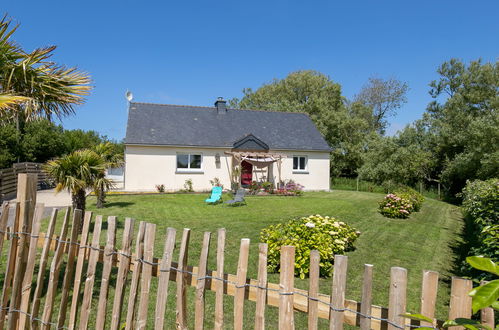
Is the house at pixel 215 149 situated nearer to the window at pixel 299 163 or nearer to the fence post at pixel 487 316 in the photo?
the window at pixel 299 163

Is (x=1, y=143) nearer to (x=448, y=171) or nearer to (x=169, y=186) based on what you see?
(x=169, y=186)

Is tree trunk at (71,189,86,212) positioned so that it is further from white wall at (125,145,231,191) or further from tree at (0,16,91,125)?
white wall at (125,145,231,191)

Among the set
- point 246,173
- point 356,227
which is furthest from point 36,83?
point 246,173

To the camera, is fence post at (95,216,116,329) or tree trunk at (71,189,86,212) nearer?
Answer: fence post at (95,216,116,329)

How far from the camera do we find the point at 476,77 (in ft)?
94.6

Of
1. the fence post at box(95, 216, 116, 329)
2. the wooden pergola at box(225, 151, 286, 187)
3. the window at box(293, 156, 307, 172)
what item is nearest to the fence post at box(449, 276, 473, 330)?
the fence post at box(95, 216, 116, 329)

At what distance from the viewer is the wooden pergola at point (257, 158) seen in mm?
22750

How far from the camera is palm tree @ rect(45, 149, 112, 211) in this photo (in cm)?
853

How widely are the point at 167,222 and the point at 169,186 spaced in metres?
11.5

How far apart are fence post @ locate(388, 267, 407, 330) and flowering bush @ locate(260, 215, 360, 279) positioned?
160 inches

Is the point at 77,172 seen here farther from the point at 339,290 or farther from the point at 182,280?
the point at 339,290

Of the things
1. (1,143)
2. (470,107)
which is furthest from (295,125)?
(1,143)

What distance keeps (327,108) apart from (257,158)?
680 inches

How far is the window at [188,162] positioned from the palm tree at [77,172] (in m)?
13.2
